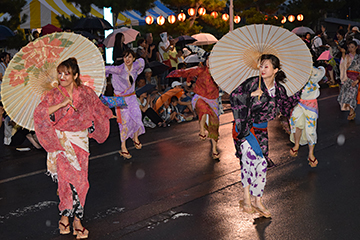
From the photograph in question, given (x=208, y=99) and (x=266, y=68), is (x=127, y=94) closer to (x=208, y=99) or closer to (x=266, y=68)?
(x=208, y=99)

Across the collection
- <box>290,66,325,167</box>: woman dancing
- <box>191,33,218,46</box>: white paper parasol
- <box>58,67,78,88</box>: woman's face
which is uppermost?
<box>191,33,218,46</box>: white paper parasol

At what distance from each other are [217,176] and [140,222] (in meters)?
2.16

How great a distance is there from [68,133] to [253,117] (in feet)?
7.28

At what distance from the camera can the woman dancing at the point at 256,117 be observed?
217 inches

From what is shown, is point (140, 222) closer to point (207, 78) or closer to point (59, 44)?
point (59, 44)

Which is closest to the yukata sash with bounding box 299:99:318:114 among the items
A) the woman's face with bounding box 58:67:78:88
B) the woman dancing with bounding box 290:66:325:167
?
the woman dancing with bounding box 290:66:325:167

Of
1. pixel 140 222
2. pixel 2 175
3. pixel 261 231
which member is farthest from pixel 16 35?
pixel 261 231

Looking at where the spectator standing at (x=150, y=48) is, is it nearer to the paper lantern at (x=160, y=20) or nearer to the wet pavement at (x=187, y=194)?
the paper lantern at (x=160, y=20)

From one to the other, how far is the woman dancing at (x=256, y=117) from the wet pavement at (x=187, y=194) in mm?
418

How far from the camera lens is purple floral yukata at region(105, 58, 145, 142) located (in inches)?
337

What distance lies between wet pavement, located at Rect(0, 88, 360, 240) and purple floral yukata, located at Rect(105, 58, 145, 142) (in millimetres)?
527

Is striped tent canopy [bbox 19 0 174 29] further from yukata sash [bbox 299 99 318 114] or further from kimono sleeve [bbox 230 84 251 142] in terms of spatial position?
kimono sleeve [bbox 230 84 251 142]

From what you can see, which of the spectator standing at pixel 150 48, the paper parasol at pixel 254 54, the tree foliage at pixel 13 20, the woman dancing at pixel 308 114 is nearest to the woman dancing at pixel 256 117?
the paper parasol at pixel 254 54

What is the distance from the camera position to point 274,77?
5656 millimetres
